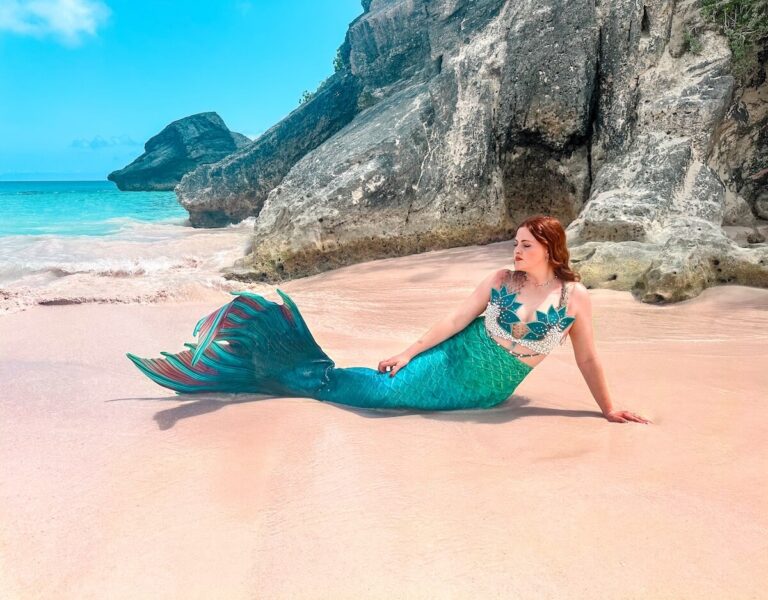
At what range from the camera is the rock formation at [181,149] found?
35.9m

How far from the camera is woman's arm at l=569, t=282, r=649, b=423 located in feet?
7.60

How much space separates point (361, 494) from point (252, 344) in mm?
1003

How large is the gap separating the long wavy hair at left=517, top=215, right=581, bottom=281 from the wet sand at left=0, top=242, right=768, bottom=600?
598 millimetres

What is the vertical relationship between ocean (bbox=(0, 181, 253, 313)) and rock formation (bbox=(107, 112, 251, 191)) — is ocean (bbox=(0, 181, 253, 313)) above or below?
below

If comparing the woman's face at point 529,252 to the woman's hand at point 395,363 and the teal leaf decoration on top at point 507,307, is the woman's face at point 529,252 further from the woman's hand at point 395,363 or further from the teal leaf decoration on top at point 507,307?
the woman's hand at point 395,363

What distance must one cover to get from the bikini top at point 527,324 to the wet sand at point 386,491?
31 centimetres

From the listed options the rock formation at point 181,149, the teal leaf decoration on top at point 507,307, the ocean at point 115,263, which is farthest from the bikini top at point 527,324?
the rock formation at point 181,149

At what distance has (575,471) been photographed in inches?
68.8

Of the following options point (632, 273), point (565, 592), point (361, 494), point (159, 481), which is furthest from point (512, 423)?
point (632, 273)

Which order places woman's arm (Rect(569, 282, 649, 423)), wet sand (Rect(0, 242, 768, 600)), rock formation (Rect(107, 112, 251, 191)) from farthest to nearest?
rock formation (Rect(107, 112, 251, 191)), woman's arm (Rect(569, 282, 649, 423)), wet sand (Rect(0, 242, 768, 600))

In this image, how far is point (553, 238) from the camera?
2250 millimetres

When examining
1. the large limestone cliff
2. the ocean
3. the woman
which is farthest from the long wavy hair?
the ocean

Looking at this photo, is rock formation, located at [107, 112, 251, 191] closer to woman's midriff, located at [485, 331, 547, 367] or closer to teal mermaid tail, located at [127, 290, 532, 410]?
teal mermaid tail, located at [127, 290, 532, 410]

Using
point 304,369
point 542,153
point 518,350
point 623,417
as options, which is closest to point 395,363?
point 304,369
